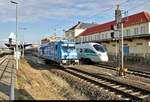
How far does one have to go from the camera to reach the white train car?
726 inches

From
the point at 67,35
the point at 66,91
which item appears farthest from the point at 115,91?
the point at 67,35

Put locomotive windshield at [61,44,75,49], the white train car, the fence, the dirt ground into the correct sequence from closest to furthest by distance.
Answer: the dirt ground
locomotive windshield at [61,44,75,49]
the white train car
the fence

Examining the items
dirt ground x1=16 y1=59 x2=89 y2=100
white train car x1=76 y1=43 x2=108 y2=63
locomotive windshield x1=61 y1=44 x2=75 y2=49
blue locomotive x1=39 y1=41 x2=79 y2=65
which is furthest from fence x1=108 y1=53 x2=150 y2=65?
dirt ground x1=16 y1=59 x2=89 y2=100

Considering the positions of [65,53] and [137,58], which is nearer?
[65,53]

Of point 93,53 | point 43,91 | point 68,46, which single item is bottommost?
point 43,91

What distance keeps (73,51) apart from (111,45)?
17423mm

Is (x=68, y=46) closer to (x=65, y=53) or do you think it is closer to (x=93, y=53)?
(x=65, y=53)

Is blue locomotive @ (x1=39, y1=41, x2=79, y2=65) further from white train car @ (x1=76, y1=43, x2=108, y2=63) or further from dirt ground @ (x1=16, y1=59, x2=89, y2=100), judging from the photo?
dirt ground @ (x1=16, y1=59, x2=89, y2=100)

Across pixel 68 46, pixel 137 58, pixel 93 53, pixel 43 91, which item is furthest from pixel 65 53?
pixel 137 58

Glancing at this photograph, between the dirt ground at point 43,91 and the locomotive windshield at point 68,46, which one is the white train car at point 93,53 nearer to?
the locomotive windshield at point 68,46

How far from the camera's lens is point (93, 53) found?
19000mm

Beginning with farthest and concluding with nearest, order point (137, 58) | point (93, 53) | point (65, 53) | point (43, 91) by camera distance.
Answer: point (137, 58) → point (93, 53) → point (65, 53) → point (43, 91)

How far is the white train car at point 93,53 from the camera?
726 inches

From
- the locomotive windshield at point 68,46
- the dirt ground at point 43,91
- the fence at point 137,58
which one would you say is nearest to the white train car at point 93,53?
the locomotive windshield at point 68,46
